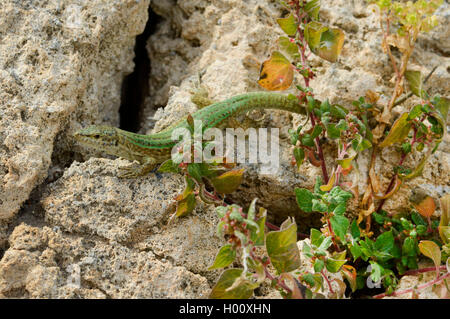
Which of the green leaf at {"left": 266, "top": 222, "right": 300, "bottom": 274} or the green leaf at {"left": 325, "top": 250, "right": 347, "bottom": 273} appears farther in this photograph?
the green leaf at {"left": 325, "top": 250, "right": 347, "bottom": 273}

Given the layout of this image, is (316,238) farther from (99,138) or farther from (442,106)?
(99,138)

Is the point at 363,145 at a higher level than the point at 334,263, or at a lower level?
higher

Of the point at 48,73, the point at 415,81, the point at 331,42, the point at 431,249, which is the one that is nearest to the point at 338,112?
the point at 331,42

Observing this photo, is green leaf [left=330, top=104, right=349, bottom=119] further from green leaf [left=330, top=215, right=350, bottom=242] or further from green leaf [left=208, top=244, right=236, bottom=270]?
green leaf [left=208, top=244, right=236, bottom=270]

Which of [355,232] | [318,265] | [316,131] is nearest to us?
[318,265]

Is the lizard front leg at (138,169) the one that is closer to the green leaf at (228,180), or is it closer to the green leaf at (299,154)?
the green leaf at (228,180)

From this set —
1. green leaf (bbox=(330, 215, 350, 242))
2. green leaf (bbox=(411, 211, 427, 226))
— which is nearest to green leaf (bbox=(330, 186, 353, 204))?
green leaf (bbox=(330, 215, 350, 242))
